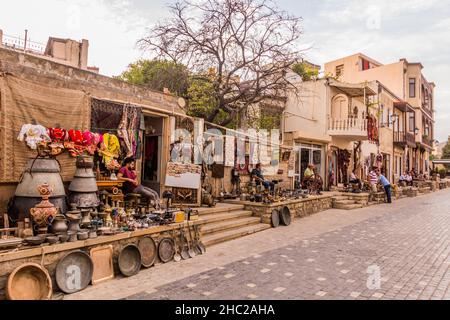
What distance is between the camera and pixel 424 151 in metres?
38.8

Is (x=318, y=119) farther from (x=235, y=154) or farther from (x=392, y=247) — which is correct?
(x=392, y=247)

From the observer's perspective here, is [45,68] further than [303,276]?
Yes

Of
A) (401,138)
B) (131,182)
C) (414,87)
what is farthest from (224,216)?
(414,87)

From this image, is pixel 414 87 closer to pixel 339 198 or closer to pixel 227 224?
pixel 339 198

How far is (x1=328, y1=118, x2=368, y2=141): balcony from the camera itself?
18750 mm

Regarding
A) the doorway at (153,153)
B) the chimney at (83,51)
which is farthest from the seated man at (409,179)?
the chimney at (83,51)

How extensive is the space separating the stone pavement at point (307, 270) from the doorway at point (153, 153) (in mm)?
3389

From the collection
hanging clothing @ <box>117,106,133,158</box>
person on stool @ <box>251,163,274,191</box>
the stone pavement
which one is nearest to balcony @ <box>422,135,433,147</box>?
person on stool @ <box>251,163,274,191</box>

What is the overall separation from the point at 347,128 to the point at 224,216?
12384 mm

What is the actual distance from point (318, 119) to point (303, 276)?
588 inches

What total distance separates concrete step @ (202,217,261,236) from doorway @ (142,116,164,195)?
7.36 feet
